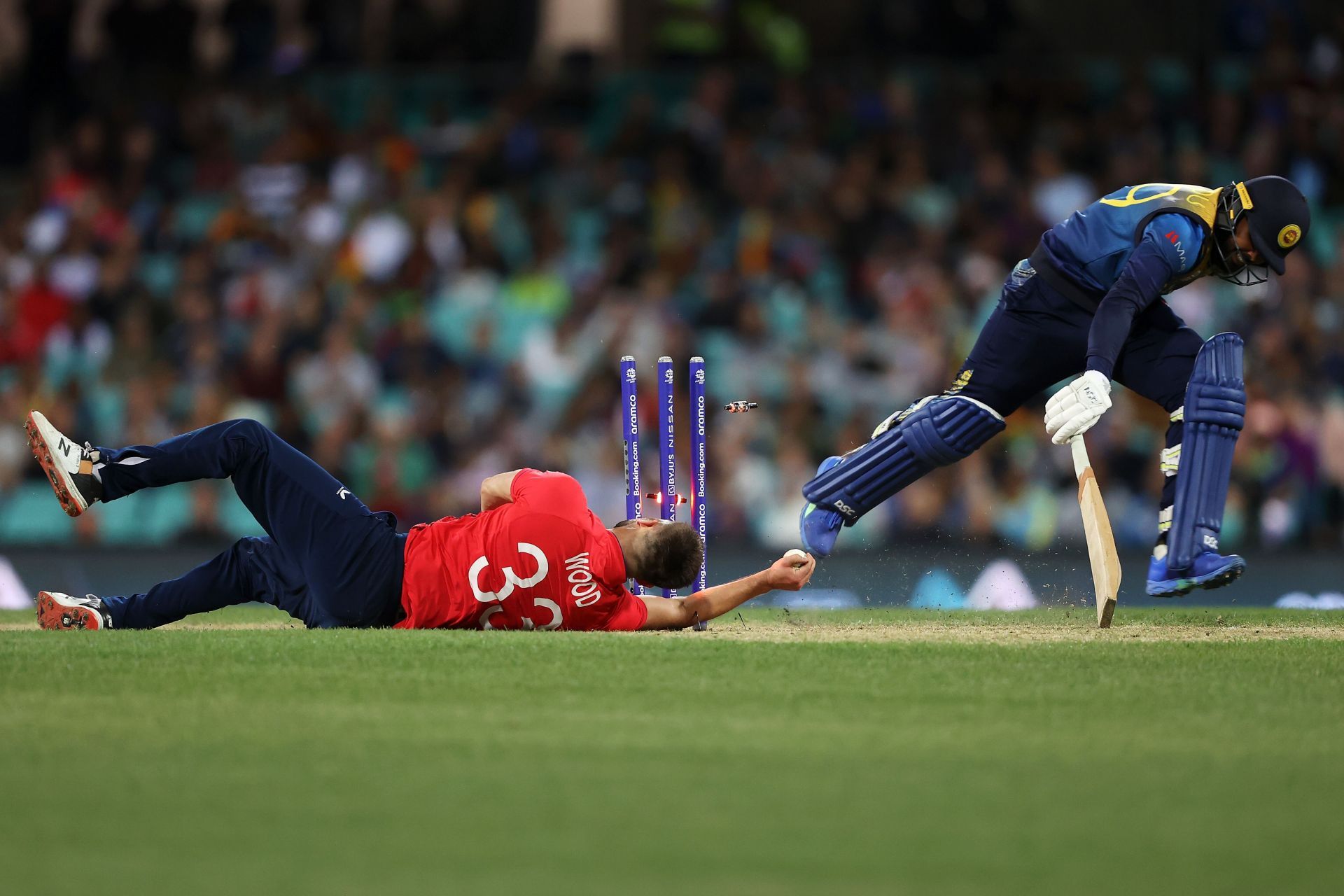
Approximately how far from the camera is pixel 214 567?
Answer: 6.94 m

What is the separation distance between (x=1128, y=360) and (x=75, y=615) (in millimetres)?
4539

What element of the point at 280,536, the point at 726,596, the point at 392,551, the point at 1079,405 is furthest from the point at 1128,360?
the point at 280,536

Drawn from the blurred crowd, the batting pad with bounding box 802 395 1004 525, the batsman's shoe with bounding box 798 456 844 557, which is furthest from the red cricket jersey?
the blurred crowd

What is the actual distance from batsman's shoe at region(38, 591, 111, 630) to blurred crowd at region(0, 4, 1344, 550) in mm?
4122

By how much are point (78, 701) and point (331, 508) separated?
5.39 feet

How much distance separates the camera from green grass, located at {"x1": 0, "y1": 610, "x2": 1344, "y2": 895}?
3.45m

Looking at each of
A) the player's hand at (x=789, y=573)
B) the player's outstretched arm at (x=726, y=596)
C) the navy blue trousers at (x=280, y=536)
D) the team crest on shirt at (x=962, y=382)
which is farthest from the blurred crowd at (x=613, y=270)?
the navy blue trousers at (x=280, y=536)

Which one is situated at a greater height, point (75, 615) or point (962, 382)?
point (962, 382)

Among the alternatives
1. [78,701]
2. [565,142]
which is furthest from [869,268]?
[78,701]

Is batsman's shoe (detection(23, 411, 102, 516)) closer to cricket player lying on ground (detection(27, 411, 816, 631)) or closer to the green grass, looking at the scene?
cricket player lying on ground (detection(27, 411, 816, 631))

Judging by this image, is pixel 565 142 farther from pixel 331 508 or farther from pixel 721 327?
pixel 331 508

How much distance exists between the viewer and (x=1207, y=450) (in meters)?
7.07

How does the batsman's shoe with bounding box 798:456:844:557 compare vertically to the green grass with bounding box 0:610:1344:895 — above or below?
above

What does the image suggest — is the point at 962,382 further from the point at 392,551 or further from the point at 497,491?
the point at 392,551
